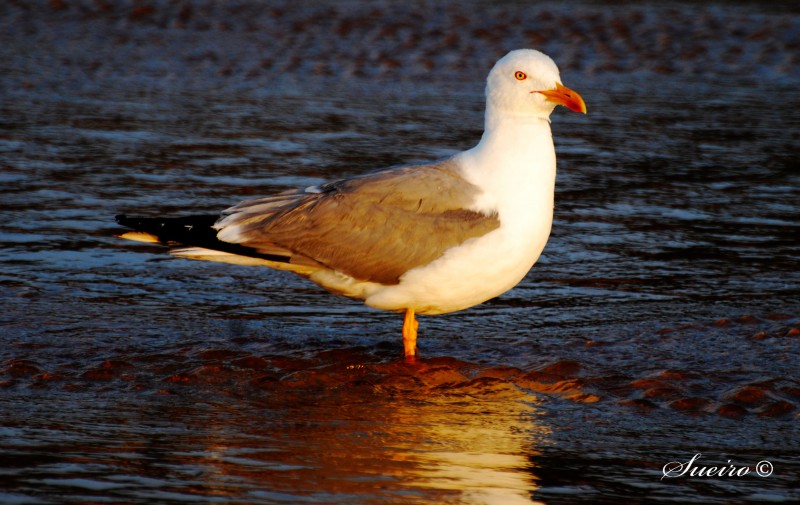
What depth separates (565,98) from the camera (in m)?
6.46

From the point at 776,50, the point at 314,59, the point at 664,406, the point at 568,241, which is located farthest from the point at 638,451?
the point at 776,50

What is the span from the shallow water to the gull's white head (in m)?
1.29

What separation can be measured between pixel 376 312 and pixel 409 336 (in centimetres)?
96

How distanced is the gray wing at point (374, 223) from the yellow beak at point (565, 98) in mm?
604

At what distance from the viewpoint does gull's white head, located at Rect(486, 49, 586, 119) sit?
21.3 ft

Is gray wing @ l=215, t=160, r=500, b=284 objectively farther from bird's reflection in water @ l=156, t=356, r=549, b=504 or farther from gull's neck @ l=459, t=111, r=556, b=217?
bird's reflection in water @ l=156, t=356, r=549, b=504

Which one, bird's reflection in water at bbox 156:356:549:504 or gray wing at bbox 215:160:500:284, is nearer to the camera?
bird's reflection in water at bbox 156:356:549:504

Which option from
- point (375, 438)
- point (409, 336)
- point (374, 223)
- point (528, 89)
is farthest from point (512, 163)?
point (375, 438)

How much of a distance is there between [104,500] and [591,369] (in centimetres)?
281

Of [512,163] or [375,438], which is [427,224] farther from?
[375,438]

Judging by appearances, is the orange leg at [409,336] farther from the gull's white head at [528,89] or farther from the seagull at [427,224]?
the gull's white head at [528,89]
